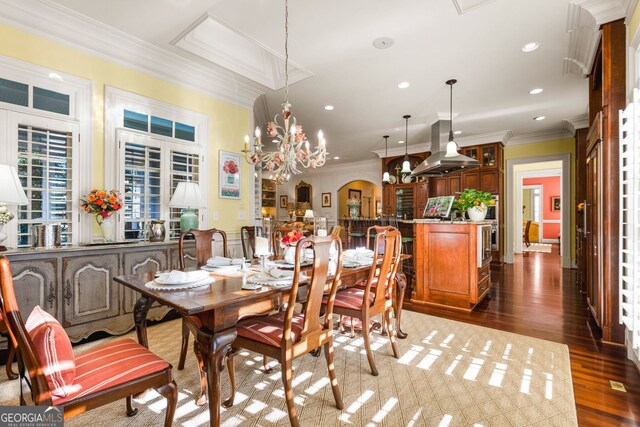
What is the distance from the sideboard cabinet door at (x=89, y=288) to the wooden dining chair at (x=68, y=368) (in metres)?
1.55

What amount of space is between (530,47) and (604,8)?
0.80m

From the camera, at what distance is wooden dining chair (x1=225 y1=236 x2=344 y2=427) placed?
5.25 ft

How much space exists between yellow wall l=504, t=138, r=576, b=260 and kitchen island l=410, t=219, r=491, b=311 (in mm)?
4074

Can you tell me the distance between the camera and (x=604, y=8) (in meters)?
2.65

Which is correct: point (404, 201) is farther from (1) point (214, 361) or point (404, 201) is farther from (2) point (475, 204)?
(1) point (214, 361)

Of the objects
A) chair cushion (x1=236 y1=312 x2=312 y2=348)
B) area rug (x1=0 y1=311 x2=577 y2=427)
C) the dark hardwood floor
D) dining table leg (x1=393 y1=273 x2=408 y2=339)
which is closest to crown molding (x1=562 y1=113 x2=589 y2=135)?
the dark hardwood floor

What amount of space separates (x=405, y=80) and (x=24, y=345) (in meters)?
4.51

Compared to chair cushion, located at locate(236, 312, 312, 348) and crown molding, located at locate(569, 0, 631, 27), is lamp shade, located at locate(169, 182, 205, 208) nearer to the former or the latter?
chair cushion, located at locate(236, 312, 312, 348)

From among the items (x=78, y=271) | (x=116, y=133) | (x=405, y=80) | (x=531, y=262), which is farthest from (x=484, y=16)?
(x=531, y=262)

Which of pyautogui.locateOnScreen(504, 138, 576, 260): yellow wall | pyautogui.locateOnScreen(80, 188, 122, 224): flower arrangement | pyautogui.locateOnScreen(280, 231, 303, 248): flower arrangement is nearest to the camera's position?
pyautogui.locateOnScreen(280, 231, 303, 248): flower arrangement

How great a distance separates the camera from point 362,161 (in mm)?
10031

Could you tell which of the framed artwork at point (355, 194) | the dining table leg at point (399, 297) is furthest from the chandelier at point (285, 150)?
the framed artwork at point (355, 194)

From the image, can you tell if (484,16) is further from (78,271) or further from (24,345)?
(78,271)

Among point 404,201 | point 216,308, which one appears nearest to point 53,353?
point 216,308
